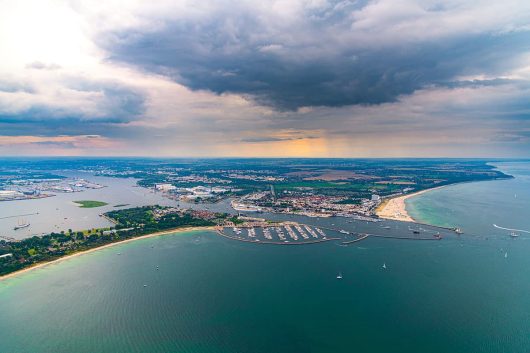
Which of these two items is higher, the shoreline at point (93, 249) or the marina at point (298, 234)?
the marina at point (298, 234)

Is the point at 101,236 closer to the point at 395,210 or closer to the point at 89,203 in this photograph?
the point at 89,203

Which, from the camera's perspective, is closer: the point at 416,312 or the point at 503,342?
the point at 503,342

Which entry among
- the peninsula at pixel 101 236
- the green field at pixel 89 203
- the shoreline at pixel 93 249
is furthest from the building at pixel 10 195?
the shoreline at pixel 93 249

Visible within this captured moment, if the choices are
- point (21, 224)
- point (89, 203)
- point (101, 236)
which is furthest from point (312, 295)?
point (89, 203)

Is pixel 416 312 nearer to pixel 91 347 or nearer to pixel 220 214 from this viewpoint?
pixel 91 347

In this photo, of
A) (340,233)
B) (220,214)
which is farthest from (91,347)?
(220,214)

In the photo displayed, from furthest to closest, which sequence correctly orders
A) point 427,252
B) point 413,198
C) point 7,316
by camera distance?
point 413,198 < point 427,252 < point 7,316

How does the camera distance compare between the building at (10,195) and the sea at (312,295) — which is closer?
the sea at (312,295)

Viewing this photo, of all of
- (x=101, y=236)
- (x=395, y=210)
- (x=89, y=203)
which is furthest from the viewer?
(x=89, y=203)

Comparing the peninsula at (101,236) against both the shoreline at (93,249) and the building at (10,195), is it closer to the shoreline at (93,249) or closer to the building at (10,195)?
the shoreline at (93,249)
